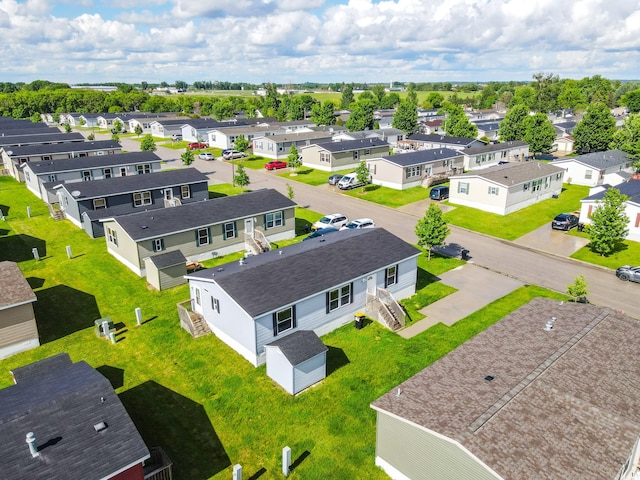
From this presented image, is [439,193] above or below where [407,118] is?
below

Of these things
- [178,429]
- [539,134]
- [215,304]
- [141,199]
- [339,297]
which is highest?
[539,134]

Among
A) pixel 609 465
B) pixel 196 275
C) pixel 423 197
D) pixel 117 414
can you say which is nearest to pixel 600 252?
pixel 423 197

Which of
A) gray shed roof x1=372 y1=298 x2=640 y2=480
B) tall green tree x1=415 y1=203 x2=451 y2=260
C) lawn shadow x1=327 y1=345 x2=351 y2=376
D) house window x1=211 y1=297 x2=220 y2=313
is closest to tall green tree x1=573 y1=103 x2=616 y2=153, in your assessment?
tall green tree x1=415 y1=203 x2=451 y2=260

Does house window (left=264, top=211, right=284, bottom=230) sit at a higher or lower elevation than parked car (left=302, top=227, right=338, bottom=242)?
higher

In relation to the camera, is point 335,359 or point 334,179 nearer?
point 335,359

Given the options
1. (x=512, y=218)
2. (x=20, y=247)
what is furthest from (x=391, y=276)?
(x=20, y=247)

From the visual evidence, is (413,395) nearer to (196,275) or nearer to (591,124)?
(196,275)

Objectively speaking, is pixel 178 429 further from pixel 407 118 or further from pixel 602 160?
pixel 407 118

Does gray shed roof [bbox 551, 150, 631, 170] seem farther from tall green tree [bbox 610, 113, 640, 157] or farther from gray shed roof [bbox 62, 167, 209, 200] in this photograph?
gray shed roof [bbox 62, 167, 209, 200]
